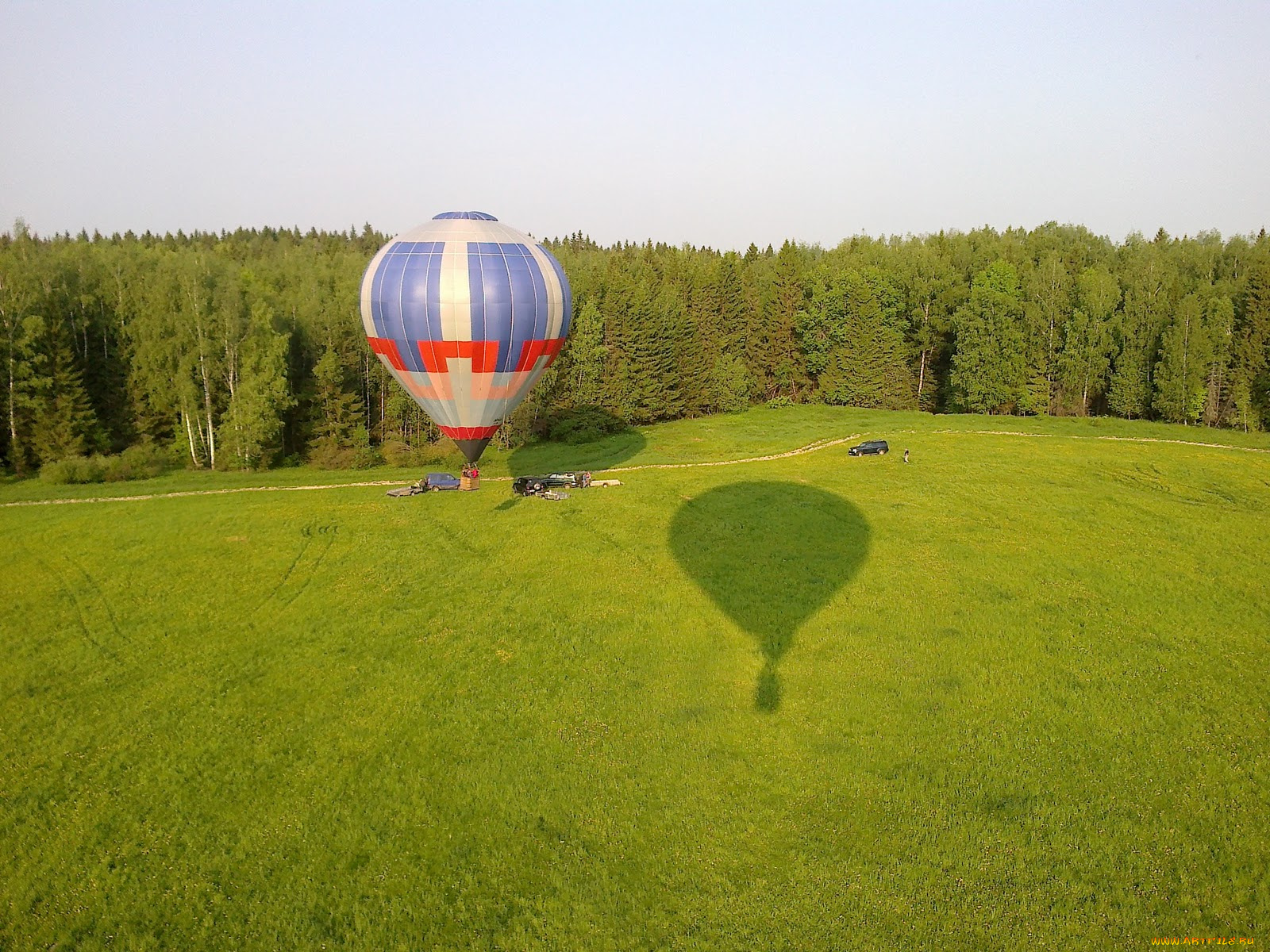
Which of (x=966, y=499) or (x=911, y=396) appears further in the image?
(x=911, y=396)

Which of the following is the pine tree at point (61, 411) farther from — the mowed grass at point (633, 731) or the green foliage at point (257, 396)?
the mowed grass at point (633, 731)

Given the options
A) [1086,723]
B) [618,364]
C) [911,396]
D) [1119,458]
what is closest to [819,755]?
[1086,723]

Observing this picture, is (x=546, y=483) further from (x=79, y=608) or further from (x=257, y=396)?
(x=257, y=396)

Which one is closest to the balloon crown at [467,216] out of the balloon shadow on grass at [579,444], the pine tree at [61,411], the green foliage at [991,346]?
the balloon shadow on grass at [579,444]

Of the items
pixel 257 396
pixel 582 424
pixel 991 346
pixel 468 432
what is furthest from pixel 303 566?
pixel 991 346

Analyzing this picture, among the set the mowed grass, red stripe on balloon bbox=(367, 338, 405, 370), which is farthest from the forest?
red stripe on balloon bbox=(367, 338, 405, 370)

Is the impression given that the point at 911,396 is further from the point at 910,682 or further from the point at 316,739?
the point at 316,739

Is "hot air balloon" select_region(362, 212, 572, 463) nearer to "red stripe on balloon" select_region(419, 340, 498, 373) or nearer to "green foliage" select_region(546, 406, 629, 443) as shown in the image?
"red stripe on balloon" select_region(419, 340, 498, 373)
